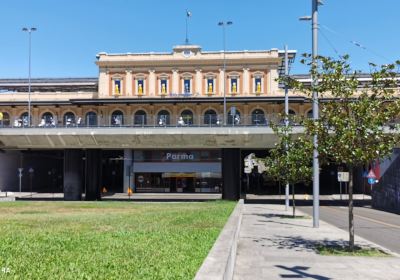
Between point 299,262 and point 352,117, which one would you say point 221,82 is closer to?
point 352,117

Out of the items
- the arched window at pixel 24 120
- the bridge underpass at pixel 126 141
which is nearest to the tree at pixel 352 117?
the bridge underpass at pixel 126 141

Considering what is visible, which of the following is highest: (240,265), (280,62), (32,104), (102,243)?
(280,62)

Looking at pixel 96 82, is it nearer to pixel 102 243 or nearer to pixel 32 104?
pixel 32 104

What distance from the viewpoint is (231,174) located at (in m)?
48.3

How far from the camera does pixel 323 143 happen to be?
13.5 m

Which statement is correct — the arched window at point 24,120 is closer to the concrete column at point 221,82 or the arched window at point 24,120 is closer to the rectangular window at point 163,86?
the rectangular window at point 163,86

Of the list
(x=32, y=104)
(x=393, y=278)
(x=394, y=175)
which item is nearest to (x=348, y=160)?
(x=393, y=278)

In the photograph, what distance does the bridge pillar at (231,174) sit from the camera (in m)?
48.3

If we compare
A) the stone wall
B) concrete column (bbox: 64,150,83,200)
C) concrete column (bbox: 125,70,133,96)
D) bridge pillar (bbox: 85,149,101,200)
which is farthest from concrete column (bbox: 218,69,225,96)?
the stone wall

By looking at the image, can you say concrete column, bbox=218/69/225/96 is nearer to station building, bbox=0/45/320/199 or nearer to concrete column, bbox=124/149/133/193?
station building, bbox=0/45/320/199

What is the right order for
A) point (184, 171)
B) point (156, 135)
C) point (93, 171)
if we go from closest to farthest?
point (156, 135) < point (93, 171) < point (184, 171)

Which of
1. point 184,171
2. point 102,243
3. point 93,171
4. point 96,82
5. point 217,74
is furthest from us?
point 96,82

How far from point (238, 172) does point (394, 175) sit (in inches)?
588

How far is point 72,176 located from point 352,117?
4199 cm
